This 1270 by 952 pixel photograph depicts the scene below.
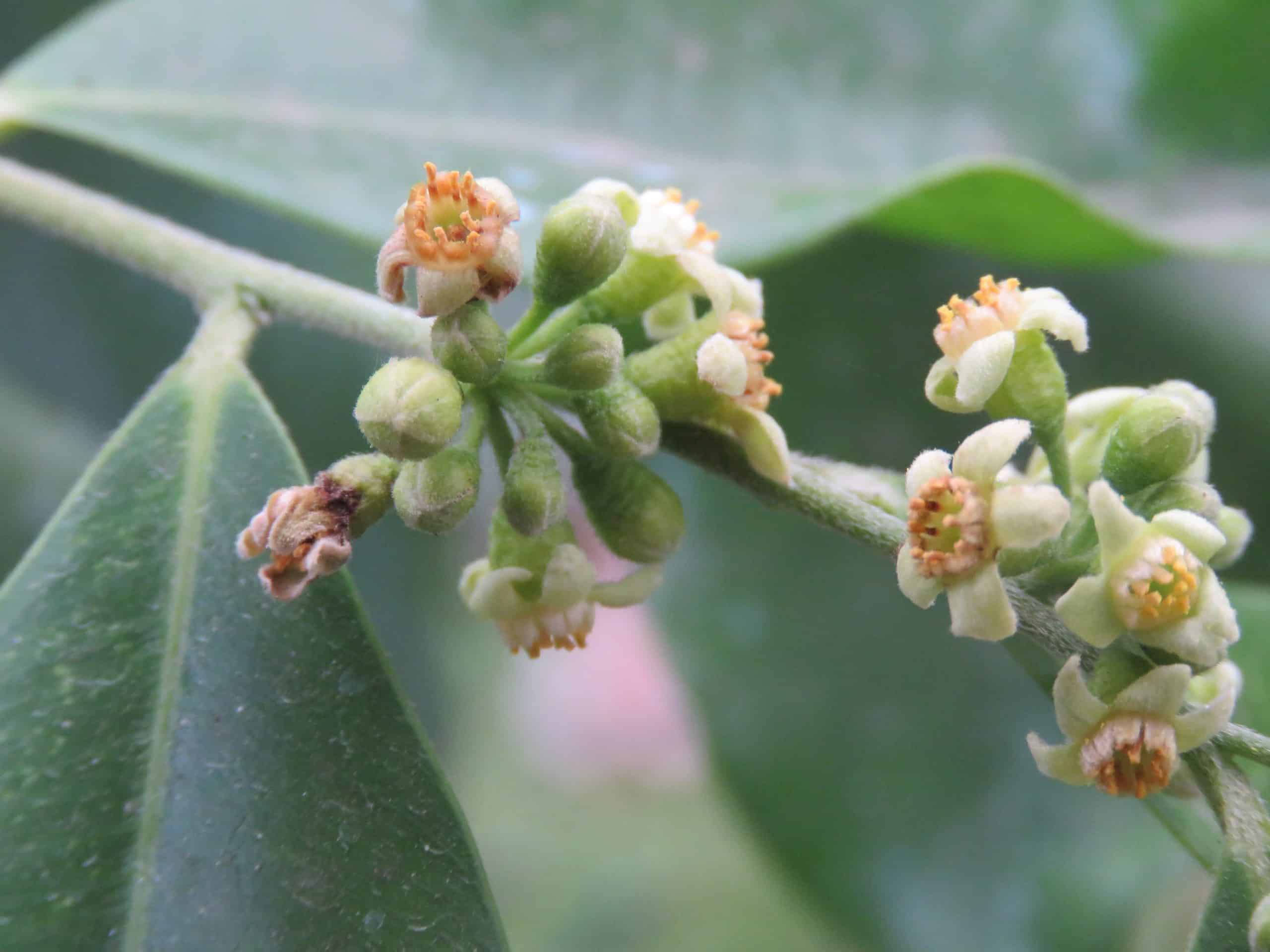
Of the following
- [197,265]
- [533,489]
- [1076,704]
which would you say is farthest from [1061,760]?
[197,265]

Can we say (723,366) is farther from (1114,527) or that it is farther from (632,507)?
(1114,527)

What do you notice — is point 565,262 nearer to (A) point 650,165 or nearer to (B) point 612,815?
(A) point 650,165

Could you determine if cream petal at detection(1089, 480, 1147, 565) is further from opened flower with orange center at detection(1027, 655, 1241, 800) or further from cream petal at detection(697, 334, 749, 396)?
cream petal at detection(697, 334, 749, 396)

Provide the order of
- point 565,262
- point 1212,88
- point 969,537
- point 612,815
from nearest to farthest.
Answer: point 969,537
point 565,262
point 1212,88
point 612,815

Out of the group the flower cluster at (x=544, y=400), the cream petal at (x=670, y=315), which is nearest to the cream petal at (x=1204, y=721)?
the flower cluster at (x=544, y=400)

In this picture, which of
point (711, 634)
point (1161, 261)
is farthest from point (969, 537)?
point (1161, 261)
